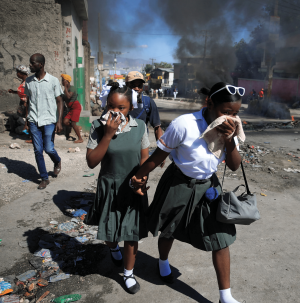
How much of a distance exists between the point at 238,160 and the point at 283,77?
30.5 metres

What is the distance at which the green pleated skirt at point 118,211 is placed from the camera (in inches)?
81.4

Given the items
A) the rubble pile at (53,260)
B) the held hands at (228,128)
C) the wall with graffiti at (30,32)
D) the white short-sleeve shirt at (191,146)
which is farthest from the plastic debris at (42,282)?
the wall with graffiti at (30,32)

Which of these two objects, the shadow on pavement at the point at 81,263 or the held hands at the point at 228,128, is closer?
the held hands at the point at 228,128

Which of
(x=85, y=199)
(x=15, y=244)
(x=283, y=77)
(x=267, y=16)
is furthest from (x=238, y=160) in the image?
(x=267, y=16)

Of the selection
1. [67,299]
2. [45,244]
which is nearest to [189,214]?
[67,299]

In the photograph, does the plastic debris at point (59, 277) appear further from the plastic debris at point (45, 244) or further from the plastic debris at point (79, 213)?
the plastic debris at point (79, 213)

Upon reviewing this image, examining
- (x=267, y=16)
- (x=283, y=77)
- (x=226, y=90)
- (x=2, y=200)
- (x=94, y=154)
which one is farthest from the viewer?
(x=267, y=16)

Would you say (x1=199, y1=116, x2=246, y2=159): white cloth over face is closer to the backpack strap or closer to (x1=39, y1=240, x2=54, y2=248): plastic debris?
the backpack strap

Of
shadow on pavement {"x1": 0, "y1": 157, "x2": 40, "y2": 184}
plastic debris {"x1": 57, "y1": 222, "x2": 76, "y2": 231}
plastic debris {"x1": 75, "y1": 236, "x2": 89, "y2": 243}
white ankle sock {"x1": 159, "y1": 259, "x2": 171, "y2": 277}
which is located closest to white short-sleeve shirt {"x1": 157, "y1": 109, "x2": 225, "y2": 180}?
white ankle sock {"x1": 159, "y1": 259, "x2": 171, "y2": 277}

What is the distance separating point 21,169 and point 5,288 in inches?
117

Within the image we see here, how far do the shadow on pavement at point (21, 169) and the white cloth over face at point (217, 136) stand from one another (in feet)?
11.0

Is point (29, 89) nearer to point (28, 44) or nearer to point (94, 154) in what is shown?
point (94, 154)

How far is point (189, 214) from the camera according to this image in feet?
6.38

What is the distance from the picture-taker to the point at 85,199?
3900 mm
